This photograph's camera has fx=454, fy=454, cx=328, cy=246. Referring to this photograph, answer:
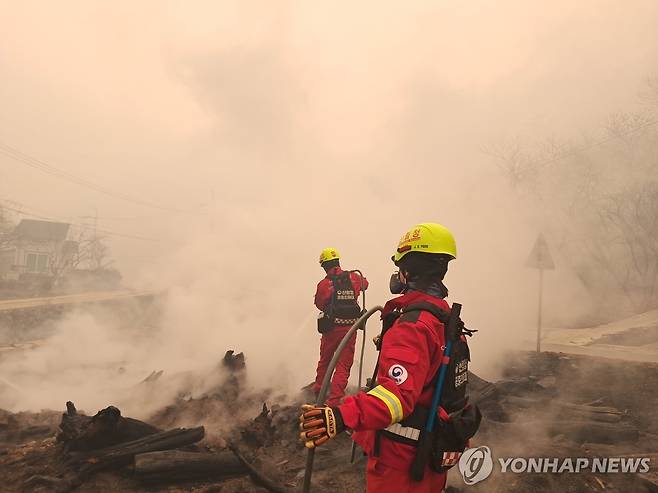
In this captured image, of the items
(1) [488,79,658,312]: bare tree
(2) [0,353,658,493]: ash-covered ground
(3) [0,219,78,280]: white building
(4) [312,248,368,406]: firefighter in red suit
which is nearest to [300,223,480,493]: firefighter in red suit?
(2) [0,353,658,493]: ash-covered ground

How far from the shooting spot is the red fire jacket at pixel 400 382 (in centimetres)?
192

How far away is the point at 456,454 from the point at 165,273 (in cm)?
1288

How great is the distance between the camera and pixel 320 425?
1911 millimetres

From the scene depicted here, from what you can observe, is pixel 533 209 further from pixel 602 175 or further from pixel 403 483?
pixel 403 483

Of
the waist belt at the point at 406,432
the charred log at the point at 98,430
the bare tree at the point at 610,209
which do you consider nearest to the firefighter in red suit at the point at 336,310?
the charred log at the point at 98,430

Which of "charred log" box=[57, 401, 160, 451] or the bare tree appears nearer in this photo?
"charred log" box=[57, 401, 160, 451]

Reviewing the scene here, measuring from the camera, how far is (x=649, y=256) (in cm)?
1697

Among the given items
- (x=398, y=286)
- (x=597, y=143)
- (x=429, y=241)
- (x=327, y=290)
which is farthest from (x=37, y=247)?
(x=429, y=241)

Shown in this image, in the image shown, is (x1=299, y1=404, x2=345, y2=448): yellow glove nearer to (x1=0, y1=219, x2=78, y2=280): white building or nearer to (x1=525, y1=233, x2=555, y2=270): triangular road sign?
(x1=525, y1=233, x2=555, y2=270): triangular road sign

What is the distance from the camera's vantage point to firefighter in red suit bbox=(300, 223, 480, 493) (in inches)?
75.7

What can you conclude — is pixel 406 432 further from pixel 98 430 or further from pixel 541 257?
pixel 541 257

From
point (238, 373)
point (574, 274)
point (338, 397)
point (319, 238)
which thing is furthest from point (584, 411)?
point (574, 274)

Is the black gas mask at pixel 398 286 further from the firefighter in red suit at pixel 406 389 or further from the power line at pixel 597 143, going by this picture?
the power line at pixel 597 143

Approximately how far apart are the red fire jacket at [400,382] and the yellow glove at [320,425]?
39mm
